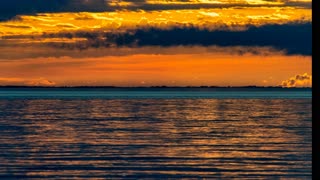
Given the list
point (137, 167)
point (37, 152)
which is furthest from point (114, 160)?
point (37, 152)

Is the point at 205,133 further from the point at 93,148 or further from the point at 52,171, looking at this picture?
the point at 52,171

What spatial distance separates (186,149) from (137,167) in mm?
7797

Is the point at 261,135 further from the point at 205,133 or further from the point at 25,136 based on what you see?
the point at 25,136

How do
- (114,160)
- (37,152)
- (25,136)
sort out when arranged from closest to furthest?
(114,160), (37,152), (25,136)

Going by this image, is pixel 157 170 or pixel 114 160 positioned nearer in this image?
pixel 157 170

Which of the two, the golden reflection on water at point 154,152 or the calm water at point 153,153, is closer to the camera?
the calm water at point 153,153

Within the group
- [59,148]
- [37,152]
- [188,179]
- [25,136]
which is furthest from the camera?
[25,136]

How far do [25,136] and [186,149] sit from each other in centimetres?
1169

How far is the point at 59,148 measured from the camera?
3194cm

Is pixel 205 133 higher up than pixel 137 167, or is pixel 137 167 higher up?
pixel 137 167

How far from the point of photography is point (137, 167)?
2389 cm

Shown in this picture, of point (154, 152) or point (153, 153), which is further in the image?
point (154, 152)

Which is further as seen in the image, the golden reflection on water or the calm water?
the golden reflection on water

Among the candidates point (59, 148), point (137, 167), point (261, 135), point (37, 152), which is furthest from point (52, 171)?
point (261, 135)
